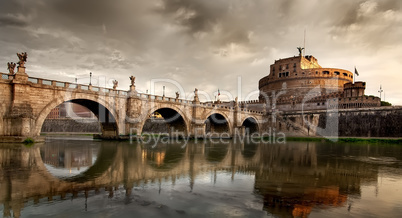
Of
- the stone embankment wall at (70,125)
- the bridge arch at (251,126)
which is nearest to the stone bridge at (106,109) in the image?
the bridge arch at (251,126)

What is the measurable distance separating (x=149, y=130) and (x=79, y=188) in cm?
6315

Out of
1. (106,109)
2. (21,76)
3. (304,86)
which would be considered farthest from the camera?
(304,86)

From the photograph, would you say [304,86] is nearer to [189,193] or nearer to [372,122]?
[372,122]

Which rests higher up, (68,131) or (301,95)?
(301,95)

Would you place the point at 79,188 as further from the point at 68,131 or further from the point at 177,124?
the point at 68,131

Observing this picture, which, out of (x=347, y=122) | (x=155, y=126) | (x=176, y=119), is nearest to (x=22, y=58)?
(x=176, y=119)

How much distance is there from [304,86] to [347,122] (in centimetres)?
2634

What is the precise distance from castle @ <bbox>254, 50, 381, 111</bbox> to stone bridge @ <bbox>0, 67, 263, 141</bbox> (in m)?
20.8

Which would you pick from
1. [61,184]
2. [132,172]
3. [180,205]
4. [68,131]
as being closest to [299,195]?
[180,205]

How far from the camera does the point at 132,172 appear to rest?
1162cm

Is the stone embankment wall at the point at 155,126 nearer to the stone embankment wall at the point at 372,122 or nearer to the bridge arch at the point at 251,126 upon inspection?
the bridge arch at the point at 251,126

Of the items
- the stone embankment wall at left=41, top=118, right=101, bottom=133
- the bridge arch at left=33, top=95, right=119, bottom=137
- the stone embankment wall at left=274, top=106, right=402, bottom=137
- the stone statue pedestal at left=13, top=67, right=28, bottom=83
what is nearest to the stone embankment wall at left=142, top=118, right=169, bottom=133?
the stone embankment wall at left=41, top=118, right=101, bottom=133

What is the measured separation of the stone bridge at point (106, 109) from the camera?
23359 mm

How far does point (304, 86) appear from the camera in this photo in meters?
76.9
